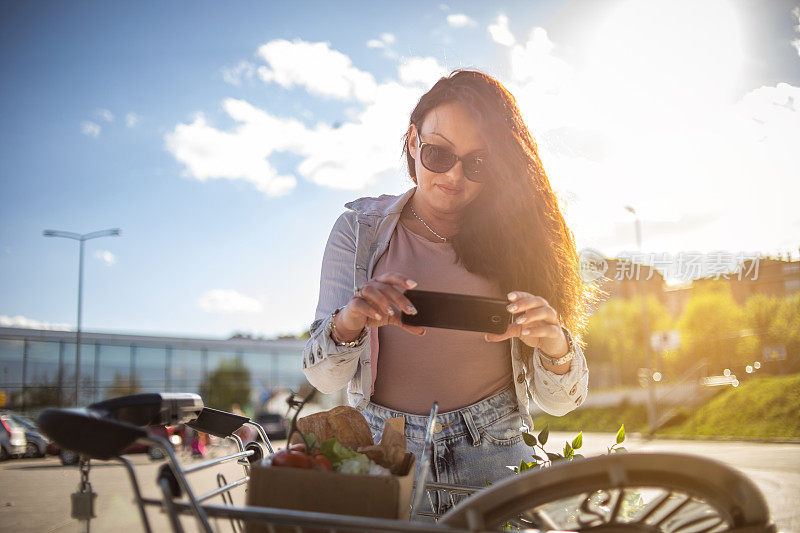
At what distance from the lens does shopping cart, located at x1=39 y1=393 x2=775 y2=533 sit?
951 millimetres

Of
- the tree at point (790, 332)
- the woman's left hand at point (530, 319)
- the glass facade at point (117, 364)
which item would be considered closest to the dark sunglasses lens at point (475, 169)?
the woman's left hand at point (530, 319)

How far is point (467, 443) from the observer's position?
1.84m

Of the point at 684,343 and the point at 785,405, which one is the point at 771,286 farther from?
the point at 684,343

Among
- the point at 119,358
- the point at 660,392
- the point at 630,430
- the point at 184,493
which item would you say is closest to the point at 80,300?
the point at 119,358

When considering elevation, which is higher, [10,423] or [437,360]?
[437,360]

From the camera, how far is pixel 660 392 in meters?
35.3

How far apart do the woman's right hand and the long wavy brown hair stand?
0.60m

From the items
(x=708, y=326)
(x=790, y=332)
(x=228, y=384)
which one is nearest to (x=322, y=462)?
(x=790, y=332)

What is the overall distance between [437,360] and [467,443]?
10.4 inches

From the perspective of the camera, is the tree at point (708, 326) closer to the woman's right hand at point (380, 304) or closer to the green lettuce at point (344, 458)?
the woman's right hand at point (380, 304)

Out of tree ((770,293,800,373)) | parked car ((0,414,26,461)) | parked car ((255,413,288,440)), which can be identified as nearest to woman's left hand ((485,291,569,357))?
tree ((770,293,800,373))

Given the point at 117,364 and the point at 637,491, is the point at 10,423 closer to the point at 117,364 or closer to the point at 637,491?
the point at 117,364

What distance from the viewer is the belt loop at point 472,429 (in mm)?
1839

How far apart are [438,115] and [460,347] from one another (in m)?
0.75
